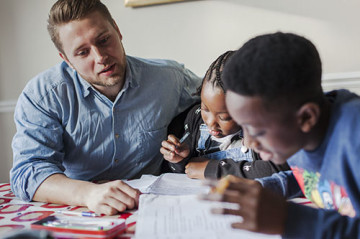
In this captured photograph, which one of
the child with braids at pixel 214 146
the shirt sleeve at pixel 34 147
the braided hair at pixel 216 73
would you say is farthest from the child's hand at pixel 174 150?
the shirt sleeve at pixel 34 147

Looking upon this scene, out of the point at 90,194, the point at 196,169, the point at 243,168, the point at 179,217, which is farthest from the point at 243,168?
the point at 90,194

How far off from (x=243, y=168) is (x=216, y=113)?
8.1 inches

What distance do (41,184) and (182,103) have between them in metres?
0.69

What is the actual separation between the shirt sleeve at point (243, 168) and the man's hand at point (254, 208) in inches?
18.3

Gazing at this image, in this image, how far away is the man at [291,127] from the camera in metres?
0.60

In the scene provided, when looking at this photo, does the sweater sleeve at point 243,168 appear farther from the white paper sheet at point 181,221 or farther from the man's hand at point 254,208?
the man's hand at point 254,208

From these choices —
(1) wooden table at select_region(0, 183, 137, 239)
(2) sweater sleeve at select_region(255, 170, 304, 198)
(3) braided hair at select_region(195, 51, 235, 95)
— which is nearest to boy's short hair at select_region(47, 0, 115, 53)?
(3) braided hair at select_region(195, 51, 235, 95)

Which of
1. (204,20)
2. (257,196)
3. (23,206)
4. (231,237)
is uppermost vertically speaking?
(204,20)

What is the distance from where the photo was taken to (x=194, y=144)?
1.37m

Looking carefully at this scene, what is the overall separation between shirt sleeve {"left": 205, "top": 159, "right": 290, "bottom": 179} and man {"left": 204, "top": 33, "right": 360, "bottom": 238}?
0.34m

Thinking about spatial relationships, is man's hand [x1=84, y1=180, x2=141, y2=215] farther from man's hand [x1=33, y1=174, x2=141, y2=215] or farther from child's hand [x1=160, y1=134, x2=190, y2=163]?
child's hand [x1=160, y1=134, x2=190, y2=163]

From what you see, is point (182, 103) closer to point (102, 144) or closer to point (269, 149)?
point (102, 144)

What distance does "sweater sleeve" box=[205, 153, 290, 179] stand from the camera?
3.50 feet

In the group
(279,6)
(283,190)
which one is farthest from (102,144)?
(279,6)
